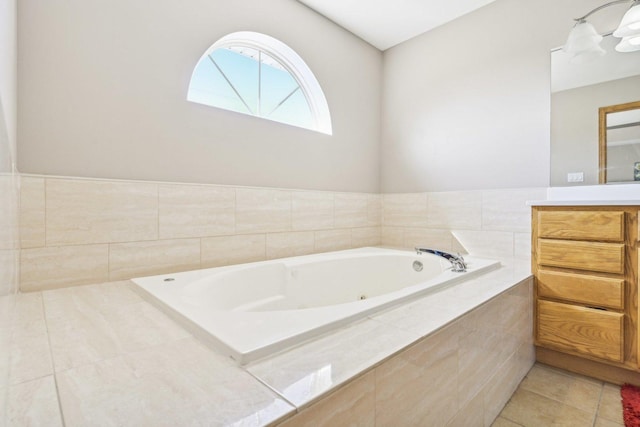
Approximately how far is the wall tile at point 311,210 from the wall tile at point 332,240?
6cm

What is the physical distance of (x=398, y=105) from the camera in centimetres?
274

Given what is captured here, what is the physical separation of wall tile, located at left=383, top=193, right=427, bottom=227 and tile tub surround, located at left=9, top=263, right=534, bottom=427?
135 centimetres

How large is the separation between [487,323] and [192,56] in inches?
77.1

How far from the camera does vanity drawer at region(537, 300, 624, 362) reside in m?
1.45

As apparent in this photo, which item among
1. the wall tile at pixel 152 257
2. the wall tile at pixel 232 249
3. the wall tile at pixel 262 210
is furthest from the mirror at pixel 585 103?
the wall tile at pixel 152 257

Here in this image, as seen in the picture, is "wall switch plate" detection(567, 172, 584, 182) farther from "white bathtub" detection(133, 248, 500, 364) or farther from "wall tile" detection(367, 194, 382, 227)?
"wall tile" detection(367, 194, 382, 227)

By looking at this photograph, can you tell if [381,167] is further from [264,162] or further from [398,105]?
[264,162]

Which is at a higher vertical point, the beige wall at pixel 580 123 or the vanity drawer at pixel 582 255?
the beige wall at pixel 580 123

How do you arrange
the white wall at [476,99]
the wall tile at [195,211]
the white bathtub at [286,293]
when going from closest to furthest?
the white bathtub at [286,293], the wall tile at [195,211], the white wall at [476,99]

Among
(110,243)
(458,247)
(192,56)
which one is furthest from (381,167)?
(110,243)

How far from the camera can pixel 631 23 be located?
1.63m

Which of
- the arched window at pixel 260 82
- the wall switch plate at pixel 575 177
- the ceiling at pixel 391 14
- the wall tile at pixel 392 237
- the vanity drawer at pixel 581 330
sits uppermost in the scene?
the ceiling at pixel 391 14

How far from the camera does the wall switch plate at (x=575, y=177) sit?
5.90 feet

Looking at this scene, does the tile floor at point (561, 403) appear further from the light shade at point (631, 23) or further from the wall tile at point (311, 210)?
the light shade at point (631, 23)
